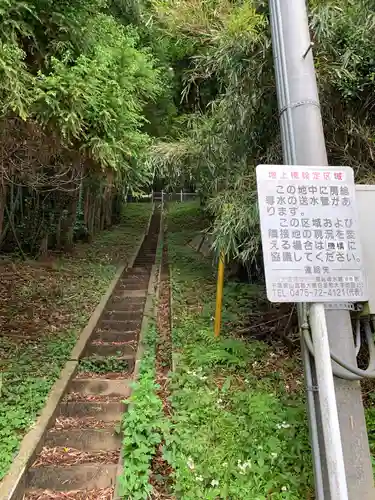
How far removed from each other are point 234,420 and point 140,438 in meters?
0.85

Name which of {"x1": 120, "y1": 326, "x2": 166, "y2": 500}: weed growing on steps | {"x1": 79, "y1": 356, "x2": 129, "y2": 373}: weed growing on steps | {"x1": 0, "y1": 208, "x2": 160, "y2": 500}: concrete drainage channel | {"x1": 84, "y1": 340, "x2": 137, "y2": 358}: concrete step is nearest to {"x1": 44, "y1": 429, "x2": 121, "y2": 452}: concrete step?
{"x1": 0, "y1": 208, "x2": 160, "y2": 500}: concrete drainage channel

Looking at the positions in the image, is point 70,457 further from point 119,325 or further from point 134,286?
point 134,286

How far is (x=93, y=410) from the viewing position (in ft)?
14.8

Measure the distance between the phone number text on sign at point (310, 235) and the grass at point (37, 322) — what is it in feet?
9.14

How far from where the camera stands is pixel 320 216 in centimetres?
221

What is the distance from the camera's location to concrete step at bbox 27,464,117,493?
3512 mm

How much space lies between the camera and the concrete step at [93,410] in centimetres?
446

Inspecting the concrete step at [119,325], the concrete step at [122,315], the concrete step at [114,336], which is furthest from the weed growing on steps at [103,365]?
the concrete step at [122,315]

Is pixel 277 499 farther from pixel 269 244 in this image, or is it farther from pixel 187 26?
pixel 187 26

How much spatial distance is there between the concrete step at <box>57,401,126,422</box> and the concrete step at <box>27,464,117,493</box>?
81 centimetres

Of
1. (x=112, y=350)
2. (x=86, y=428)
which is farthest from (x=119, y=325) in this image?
(x=86, y=428)

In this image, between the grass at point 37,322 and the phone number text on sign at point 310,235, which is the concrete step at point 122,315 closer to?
the grass at point 37,322

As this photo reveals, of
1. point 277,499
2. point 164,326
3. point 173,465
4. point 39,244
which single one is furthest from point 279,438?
point 39,244

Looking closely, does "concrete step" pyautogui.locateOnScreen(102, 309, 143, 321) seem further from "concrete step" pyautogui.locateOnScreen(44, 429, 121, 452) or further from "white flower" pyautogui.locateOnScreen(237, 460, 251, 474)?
"white flower" pyautogui.locateOnScreen(237, 460, 251, 474)
